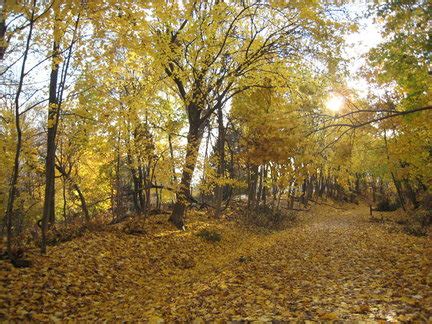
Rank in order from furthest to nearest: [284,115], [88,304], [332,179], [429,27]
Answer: [332,179], [284,115], [429,27], [88,304]

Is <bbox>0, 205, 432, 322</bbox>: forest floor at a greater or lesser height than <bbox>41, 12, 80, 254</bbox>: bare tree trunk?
lesser

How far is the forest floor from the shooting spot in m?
4.92

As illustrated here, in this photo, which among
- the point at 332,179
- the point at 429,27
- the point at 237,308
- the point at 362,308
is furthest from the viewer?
the point at 332,179

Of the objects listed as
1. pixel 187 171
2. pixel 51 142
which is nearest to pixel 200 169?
pixel 187 171

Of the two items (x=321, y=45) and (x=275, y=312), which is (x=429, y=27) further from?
(x=275, y=312)

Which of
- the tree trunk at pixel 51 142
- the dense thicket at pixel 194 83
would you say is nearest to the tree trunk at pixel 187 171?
the dense thicket at pixel 194 83

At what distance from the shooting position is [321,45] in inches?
412

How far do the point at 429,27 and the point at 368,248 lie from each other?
6257mm

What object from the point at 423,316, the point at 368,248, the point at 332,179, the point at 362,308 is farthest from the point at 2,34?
the point at 332,179

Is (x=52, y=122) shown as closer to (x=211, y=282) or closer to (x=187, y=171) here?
(x=211, y=282)

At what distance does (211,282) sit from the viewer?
23.2ft

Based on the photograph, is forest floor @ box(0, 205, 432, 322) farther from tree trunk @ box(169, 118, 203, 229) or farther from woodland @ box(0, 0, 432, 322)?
tree trunk @ box(169, 118, 203, 229)

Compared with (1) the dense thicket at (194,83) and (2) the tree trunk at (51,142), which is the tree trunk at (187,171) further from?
(2) the tree trunk at (51,142)

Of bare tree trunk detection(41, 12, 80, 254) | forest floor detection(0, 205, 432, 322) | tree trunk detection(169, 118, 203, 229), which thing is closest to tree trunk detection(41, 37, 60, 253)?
bare tree trunk detection(41, 12, 80, 254)
